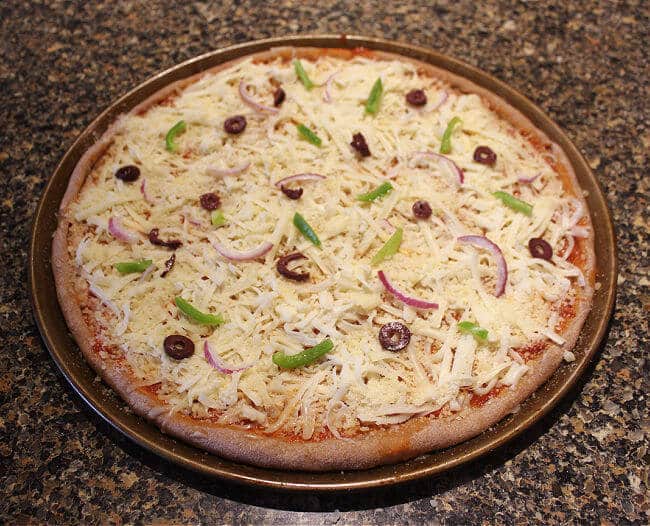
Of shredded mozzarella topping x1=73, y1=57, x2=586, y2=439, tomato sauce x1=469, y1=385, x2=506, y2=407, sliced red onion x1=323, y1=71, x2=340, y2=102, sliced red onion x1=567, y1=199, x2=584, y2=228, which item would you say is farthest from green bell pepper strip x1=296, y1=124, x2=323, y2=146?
tomato sauce x1=469, y1=385, x2=506, y2=407

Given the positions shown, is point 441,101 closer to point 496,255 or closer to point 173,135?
point 496,255

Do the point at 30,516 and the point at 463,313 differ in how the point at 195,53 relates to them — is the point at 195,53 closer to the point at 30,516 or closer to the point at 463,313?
the point at 463,313

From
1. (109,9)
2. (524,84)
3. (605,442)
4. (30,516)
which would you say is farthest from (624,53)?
(30,516)

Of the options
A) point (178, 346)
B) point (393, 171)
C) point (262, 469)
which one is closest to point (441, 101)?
point (393, 171)

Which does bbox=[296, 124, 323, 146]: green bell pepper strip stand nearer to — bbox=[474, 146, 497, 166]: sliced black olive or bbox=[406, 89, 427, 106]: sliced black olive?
bbox=[406, 89, 427, 106]: sliced black olive

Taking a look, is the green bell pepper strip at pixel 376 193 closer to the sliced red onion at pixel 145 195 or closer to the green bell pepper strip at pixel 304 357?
the green bell pepper strip at pixel 304 357

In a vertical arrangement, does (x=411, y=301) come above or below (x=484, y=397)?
above
